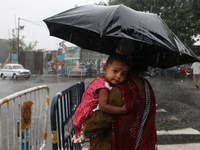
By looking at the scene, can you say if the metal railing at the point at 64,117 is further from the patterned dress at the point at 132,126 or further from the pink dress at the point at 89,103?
the patterned dress at the point at 132,126

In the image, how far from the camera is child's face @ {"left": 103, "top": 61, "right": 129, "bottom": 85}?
1536mm

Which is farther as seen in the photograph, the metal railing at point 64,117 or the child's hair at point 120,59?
the metal railing at point 64,117

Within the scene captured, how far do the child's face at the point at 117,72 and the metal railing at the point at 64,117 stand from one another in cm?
68

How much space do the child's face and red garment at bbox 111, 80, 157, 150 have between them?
6 centimetres

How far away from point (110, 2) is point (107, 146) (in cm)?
2109

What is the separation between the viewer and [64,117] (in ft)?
7.60

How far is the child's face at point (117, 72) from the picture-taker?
1536 millimetres

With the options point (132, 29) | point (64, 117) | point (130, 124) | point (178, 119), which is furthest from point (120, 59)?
point (178, 119)

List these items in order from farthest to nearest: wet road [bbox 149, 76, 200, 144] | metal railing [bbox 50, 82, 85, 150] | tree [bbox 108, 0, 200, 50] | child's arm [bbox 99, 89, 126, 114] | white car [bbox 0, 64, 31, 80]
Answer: white car [bbox 0, 64, 31, 80]
tree [bbox 108, 0, 200, 50]
wet road [bbox 149, 76, 200, 144]
metal railing [bbox 50, 82, 85, 150]
child's arm [bbox 99, 89, 126, 114]

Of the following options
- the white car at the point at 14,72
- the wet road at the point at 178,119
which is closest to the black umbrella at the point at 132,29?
the wet road at the point at 178,119

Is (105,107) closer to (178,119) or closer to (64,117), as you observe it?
(64,117)

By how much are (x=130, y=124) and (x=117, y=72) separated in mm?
454

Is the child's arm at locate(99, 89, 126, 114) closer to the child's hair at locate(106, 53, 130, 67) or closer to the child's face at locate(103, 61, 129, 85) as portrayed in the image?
the child's face at locate(103, 61, 129, 85)

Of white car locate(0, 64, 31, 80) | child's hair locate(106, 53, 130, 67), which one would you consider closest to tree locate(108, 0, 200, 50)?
child's hair locate(106, 53, 130, 67)
